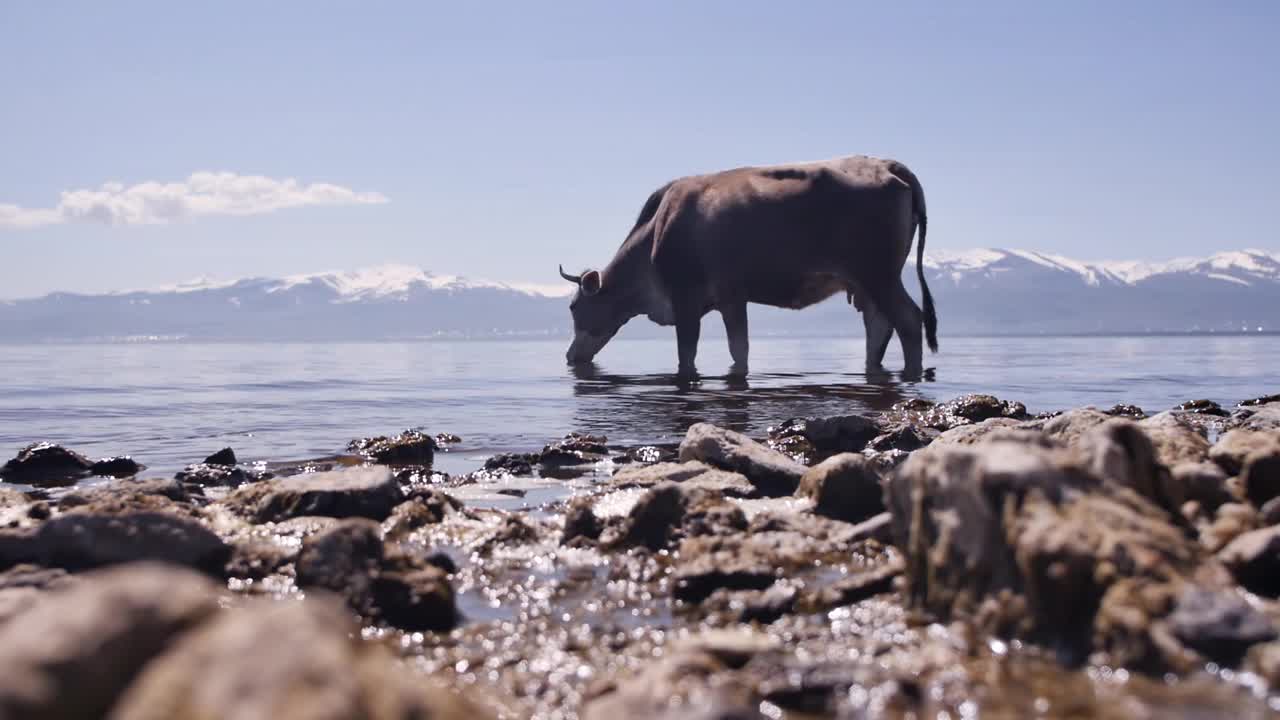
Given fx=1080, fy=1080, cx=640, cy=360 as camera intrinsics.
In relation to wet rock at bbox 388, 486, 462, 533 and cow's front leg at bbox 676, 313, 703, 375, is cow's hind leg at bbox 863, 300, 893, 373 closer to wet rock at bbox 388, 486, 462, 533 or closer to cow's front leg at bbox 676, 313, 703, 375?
cow's front leg at bbox 676, 313, 703, 375

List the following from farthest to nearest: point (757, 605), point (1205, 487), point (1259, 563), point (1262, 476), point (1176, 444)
Result: point (1176, 444) → point (1262, 476) → point (1205, 487) → point (757, 605) → point (1259, 563)

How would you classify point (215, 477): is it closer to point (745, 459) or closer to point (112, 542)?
point (112, 542)

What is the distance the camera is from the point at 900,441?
11.3 metres

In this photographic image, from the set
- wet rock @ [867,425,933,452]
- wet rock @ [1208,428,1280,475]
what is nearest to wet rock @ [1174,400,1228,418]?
wet rock @ [867,425,933,452]

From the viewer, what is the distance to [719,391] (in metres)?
20.6

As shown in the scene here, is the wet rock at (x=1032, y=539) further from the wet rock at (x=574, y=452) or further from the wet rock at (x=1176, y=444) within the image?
the wet rock at (x=574, y=452)

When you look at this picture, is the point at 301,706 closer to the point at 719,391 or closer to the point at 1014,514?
the point at 1014,514

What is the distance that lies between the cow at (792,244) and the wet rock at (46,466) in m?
13.0

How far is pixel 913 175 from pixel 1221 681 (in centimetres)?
2075

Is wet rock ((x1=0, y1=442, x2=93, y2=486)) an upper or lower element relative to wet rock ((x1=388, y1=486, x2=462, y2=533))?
lower

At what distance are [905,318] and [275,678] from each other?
21.7m

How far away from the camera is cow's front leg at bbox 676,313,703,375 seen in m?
23.8

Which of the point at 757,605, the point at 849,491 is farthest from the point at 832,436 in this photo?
the point at 757,605

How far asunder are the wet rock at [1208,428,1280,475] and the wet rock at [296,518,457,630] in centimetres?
447
